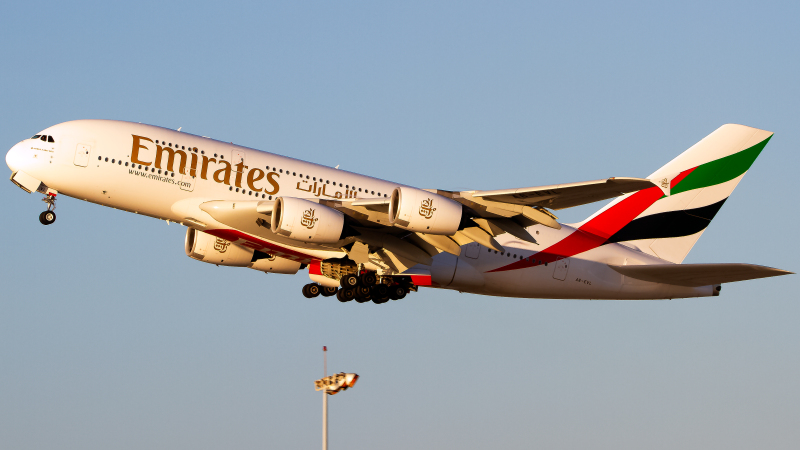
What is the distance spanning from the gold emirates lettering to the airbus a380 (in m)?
0.04

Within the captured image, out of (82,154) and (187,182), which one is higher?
(82,154)

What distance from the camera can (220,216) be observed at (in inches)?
1328

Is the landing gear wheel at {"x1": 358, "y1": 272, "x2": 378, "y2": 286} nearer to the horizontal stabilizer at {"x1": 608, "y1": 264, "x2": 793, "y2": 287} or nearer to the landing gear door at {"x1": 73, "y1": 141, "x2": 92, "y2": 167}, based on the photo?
the horizontal stabilizer at {"x1": 608, "y1": 264, "x2": 793, "y2": 287}

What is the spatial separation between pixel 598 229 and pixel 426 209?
450 inches

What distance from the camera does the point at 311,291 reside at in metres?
41.4

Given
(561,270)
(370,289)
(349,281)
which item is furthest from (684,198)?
(349,281)

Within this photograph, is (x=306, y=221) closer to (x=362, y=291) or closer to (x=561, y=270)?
(x=362, y=291)

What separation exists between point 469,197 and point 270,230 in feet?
25.5

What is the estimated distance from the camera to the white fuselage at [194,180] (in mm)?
33438

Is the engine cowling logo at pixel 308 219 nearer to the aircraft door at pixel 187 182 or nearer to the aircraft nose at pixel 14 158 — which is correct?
the aircraft door at pixel 187 182

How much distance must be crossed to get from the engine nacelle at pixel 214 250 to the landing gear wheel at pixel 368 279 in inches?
216

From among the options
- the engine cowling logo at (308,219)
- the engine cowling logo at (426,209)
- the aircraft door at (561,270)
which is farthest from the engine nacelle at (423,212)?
the aircraft door at (561,270)

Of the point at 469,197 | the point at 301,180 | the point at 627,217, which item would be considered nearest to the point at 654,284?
the point at 627,217

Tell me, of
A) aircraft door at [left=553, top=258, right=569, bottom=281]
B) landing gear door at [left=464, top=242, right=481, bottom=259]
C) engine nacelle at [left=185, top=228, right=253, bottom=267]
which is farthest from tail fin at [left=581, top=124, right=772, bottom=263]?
engine nacelle at [left=185, top=228, right=253, bottom=267]
